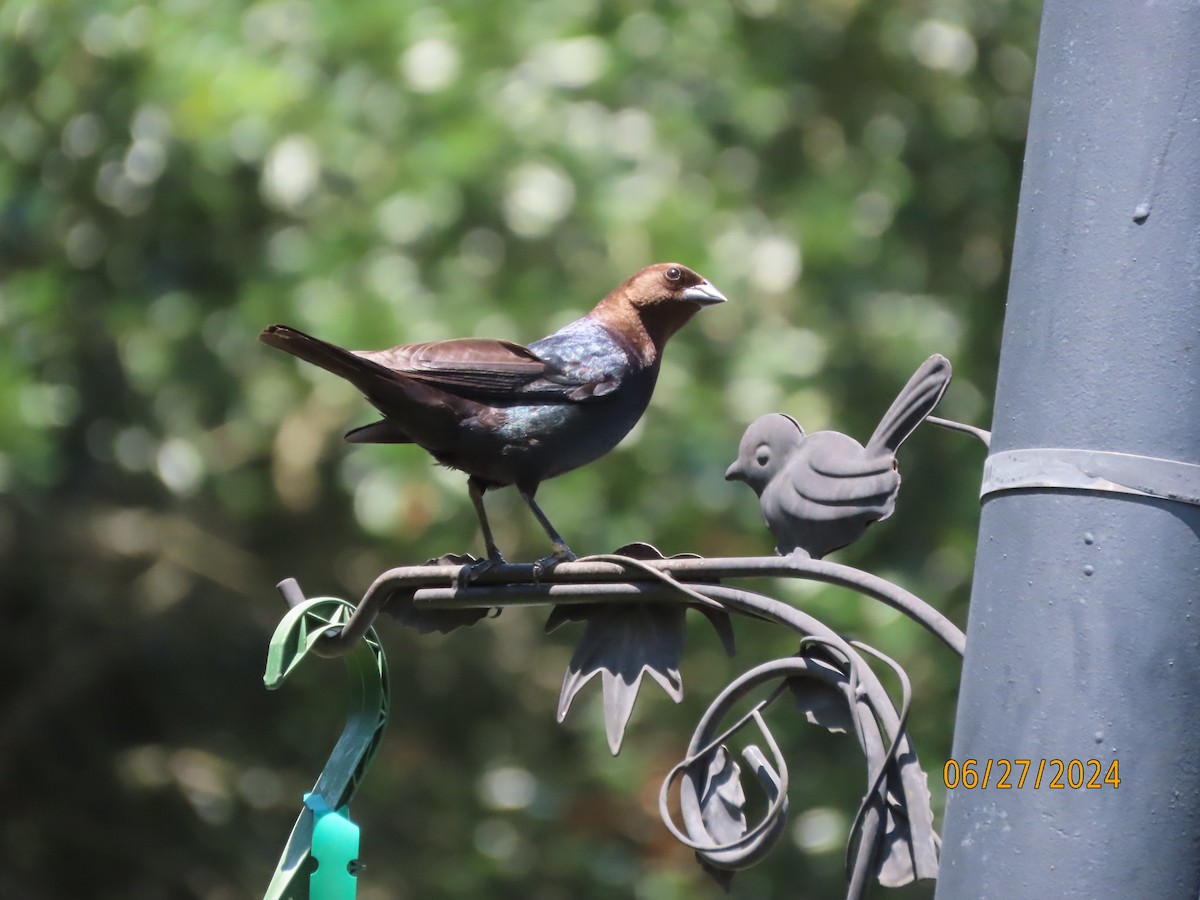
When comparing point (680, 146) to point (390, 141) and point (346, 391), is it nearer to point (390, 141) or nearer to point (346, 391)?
point (390, 141)

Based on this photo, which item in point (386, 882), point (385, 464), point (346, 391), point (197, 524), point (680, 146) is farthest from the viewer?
point (197, 524)

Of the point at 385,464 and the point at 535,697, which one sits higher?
the point at 385,464

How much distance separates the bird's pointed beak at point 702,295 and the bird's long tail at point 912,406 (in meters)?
1.64

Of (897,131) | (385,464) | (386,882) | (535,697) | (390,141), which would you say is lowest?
(386,882)

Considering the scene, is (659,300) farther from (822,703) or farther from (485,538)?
(822,703)

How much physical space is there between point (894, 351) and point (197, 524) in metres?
2.82

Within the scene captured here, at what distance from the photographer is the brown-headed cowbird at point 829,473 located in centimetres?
181

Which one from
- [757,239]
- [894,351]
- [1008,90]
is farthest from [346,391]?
[1008,90]

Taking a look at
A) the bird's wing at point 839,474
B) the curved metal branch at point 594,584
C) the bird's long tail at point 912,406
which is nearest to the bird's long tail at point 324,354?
the curved metal branch at point 594,584

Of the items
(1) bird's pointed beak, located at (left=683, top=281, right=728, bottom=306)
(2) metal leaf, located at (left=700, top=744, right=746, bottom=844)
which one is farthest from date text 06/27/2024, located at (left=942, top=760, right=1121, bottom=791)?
(1) bird's pointed beak, located at (left=683, top=281, right=728, bottom=306)

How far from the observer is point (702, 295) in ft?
11.4

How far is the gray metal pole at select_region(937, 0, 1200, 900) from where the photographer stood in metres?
1.43

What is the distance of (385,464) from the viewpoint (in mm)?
4703

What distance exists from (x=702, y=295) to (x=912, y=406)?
5.53 feet
